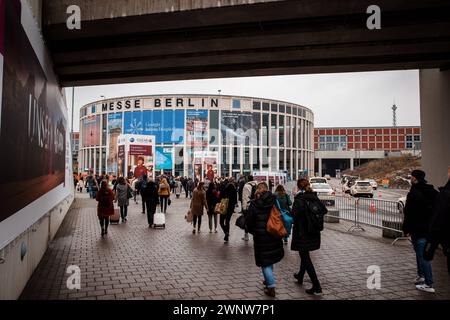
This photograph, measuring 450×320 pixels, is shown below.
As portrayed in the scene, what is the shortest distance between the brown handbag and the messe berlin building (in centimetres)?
6218

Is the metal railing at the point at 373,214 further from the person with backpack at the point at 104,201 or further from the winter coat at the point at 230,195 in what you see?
the person with backpack at the point at 104,201

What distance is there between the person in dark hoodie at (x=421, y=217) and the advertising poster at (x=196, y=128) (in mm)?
64892

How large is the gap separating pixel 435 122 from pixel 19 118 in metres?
9.52

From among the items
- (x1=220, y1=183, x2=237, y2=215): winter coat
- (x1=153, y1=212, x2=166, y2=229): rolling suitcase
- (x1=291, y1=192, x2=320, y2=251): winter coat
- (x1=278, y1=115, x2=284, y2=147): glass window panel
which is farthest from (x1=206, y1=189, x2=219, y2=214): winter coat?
(x1=278, y1=115, x2=284, y2=147): glass window panel

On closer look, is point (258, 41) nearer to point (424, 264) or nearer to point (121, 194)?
point (424, 264)

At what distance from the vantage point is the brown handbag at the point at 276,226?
529cm

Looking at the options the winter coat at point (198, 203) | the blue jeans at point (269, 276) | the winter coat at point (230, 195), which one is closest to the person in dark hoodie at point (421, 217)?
the blue jeans at point (269, 276)

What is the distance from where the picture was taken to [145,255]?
8.12 m

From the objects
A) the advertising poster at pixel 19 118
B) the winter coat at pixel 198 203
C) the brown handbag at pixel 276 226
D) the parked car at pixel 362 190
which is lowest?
the parked car at pixel 362 190

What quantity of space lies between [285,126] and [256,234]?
7536 cm

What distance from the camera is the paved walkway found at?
5.59 m

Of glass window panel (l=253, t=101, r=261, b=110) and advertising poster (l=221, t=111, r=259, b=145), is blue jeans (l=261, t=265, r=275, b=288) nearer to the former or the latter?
advertising poster (l=221, t=111, r=259, b=145)

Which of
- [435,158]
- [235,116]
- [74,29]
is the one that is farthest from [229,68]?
[235,116]

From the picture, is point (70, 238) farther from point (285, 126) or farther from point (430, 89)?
point (285, 126)
